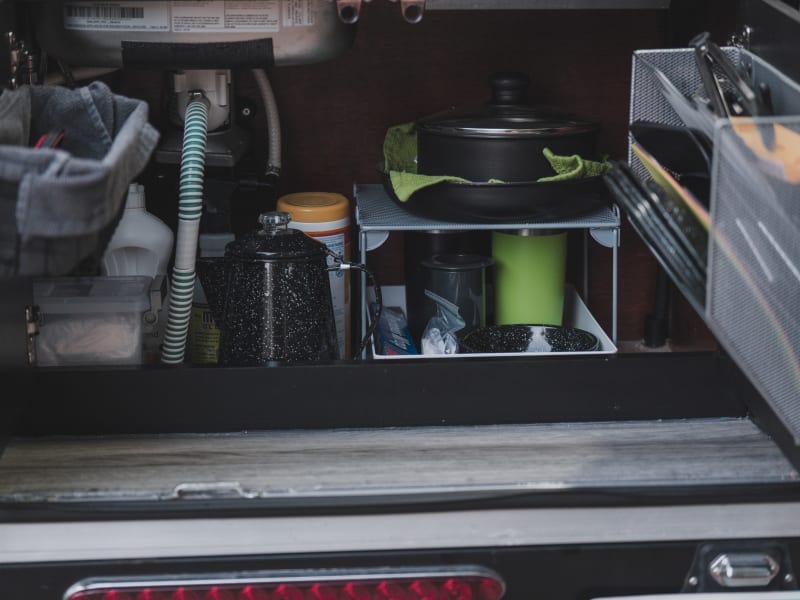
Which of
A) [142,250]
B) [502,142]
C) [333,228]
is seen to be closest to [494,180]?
[502,142]

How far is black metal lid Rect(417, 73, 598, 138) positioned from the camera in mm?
1387

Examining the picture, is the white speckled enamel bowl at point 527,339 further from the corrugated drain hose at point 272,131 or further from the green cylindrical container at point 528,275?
the corrugated drain hose at point 272,131

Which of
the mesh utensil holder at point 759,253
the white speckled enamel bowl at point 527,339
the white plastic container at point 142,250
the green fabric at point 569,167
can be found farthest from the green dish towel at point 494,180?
the mesh utensil holder at point 759,253

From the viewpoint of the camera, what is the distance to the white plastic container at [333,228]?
1.53m

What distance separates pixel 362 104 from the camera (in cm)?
170

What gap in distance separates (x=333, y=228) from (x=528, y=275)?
297mm

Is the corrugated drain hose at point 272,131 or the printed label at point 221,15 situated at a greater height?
the printed label at point 221,15

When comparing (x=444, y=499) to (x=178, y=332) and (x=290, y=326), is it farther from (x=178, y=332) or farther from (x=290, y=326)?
(x=178, y=332)

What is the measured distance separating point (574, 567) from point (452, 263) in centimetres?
55

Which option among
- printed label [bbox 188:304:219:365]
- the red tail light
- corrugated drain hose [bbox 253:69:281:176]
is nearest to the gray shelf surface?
corrugated drain hose [bbox 253:69:281:176]

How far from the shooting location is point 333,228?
5.04 ft

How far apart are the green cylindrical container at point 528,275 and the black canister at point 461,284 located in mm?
67

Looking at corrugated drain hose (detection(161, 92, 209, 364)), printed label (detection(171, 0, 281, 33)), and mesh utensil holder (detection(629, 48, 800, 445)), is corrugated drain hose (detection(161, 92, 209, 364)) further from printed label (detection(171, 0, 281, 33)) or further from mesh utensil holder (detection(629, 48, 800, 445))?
mesh utensil holder (detection(629, 48, 800, 445))

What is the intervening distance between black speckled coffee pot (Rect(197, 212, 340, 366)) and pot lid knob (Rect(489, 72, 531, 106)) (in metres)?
0.37
